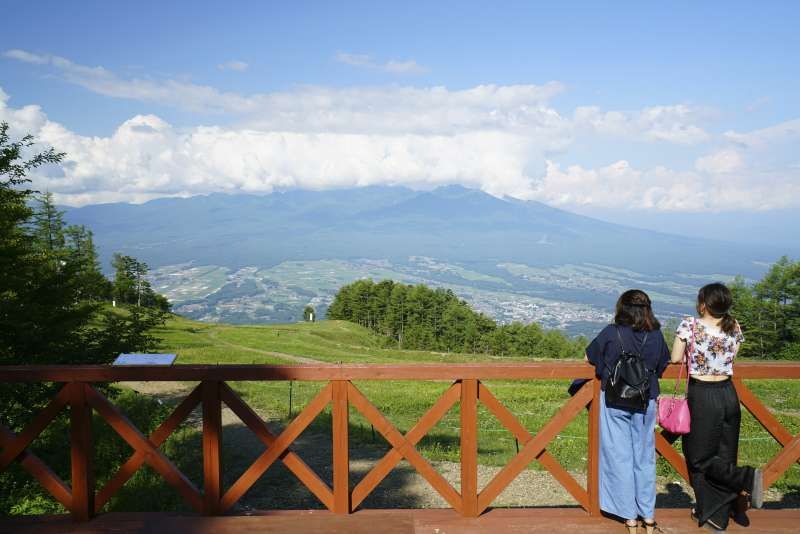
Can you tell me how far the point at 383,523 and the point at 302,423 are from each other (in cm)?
108

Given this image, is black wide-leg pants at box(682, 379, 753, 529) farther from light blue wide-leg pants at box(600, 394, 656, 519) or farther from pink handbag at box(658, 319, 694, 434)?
light blue wide-leg pants at box(600, 394, 656, 519)

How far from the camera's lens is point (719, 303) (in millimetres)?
4410

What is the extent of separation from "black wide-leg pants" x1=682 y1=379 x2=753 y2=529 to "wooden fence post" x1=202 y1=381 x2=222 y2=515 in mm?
3818

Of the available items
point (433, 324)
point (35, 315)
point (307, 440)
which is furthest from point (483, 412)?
point (433, 324)

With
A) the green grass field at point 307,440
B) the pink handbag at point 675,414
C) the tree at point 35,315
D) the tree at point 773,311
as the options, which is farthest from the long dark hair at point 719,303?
the tree at point 773,311

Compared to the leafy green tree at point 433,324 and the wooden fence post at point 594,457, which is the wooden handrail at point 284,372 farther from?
the leafy green tree at point 433,324

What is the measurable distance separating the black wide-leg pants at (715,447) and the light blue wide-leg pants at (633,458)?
1.15 ft

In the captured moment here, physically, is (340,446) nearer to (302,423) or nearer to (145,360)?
(302,423)

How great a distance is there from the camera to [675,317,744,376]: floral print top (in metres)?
4.48

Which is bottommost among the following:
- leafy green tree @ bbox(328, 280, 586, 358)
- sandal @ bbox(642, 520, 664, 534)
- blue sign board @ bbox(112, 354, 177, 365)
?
leafy green tree @ bbox(328, 280, 586, 358)

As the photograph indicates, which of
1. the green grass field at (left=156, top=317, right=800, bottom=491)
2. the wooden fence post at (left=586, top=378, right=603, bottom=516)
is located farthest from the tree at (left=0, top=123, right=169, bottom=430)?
the wooden fence post at (left=586, top=378, right=603, bottom=516)

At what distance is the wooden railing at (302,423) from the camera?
4578mm

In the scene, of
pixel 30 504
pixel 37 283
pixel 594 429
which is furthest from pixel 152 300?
pixel 594 429

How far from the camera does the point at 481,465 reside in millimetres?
9797
